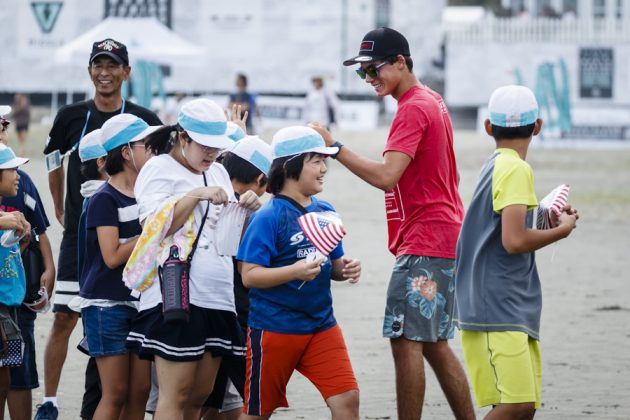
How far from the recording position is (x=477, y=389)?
508 centimetres

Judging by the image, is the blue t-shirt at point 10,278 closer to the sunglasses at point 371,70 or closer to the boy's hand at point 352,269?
the boy's hand at point 352,269

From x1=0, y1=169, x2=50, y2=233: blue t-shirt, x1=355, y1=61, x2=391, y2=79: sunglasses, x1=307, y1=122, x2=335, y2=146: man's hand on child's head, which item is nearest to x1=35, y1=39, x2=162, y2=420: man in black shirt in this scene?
x1=0, y1=169, x2=50, y2=233: blue t-shirt

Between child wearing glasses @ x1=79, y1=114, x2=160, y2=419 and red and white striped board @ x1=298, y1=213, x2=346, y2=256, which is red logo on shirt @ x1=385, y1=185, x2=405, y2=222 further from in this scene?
child wearing glasses @ x1=79, y1=114, x2=160, y2=419

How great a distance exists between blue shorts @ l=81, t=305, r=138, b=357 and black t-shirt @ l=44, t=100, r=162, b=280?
1.26 m

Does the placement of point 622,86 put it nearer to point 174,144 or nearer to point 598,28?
point 598,28

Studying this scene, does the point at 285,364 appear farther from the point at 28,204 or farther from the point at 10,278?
the point at 28,204

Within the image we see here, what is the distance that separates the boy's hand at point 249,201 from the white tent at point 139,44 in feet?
79.1

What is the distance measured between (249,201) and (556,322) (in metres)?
5.38

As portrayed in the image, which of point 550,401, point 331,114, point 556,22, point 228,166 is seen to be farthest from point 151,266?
point 556,22

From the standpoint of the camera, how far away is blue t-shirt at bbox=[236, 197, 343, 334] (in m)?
5.15

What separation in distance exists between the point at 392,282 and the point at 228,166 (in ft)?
3.34

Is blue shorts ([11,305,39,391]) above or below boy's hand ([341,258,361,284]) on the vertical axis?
below

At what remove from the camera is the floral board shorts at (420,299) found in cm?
584

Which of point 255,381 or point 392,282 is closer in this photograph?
point 255,381
